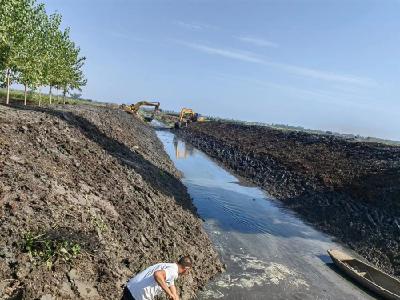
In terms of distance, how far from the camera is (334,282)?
2055 cm

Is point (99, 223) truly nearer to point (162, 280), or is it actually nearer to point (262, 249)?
point (162, 280)

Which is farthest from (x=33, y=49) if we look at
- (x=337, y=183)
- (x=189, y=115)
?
(x=189, y=115)

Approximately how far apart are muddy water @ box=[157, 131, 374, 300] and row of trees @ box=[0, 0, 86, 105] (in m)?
17.8

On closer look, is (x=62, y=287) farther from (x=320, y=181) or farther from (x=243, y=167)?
(x=243, y=167)

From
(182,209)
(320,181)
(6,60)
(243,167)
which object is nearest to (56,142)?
(182,209)

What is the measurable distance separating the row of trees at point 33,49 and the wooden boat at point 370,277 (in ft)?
75.0

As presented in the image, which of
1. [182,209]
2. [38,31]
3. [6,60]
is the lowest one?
[182,209]

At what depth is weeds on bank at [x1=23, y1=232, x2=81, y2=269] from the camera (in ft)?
35.9

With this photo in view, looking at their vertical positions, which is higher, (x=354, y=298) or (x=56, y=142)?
(x=56, y=142)

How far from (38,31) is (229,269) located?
1594 inches

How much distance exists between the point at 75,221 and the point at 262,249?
12.8 metres

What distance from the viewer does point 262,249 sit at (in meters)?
23.3

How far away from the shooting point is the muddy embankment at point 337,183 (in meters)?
27.6

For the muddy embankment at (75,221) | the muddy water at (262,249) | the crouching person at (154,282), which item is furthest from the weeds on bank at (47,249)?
the muddy water at (262,249)
